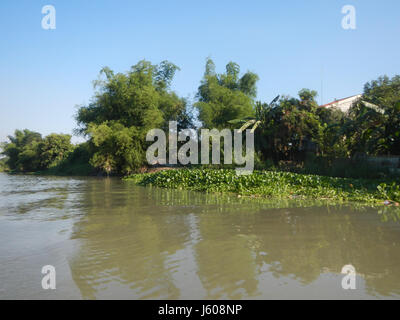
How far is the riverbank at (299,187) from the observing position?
384 inches

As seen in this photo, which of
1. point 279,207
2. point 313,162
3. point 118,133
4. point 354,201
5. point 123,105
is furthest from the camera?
point 123,105

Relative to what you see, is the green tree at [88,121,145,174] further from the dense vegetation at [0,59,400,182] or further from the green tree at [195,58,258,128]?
the green tree at [195,58,258,128]

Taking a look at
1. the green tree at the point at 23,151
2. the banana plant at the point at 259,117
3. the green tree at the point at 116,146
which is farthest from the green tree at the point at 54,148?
the banana plant at the point at 259,117

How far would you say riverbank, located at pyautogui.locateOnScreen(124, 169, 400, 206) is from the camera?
9.76 metres

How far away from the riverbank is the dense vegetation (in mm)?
2909

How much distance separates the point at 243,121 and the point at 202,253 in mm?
16792

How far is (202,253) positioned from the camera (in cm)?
472

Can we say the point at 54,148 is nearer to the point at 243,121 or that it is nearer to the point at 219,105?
the point at 219,105

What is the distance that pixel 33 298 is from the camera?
3305mm

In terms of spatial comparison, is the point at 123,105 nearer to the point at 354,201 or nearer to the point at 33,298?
the point at 354,201

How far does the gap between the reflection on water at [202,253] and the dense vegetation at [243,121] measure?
7939 mm

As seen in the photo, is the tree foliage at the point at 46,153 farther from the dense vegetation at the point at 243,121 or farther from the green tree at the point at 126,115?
the green tree at the point at 126,115
